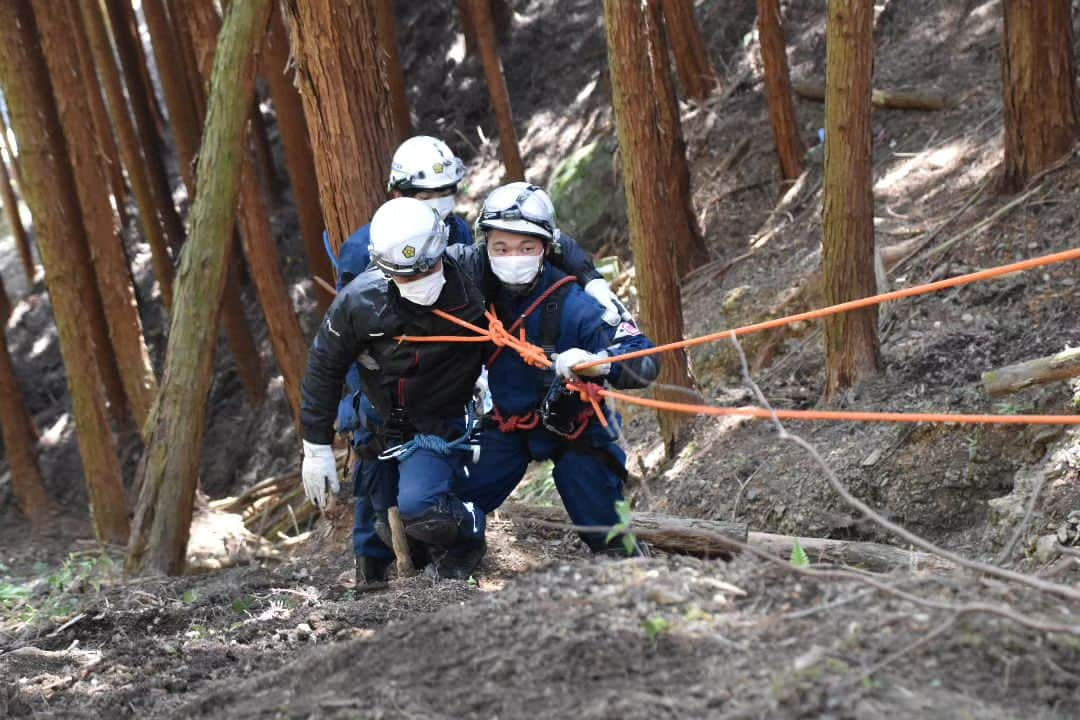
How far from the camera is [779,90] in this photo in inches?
456

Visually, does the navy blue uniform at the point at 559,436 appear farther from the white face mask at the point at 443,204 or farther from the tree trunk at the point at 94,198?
the tree trunk at the point at 94,198

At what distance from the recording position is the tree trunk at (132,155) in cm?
1454

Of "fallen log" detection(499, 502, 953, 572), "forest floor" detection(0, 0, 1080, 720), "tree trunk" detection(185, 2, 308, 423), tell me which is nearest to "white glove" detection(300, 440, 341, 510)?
"forest floor" detection(0, 0, 1080, 720)

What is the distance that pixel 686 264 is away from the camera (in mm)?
12047

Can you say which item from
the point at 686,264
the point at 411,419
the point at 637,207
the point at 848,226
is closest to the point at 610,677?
the point at 411,419

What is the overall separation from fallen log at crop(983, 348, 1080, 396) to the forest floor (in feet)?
0.97

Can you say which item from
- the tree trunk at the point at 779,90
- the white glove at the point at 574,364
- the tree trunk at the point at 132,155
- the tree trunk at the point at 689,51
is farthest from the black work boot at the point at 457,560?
the tree trunk at the point at 132,155

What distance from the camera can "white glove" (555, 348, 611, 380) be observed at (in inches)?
197

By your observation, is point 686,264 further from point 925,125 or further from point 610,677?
point 610,677

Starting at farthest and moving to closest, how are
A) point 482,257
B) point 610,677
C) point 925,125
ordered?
→ 1. point 925,125
2. point 482,257
3. point 610,677

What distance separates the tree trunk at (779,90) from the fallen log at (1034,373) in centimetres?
598

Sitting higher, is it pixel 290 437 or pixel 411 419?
pixel 411 419

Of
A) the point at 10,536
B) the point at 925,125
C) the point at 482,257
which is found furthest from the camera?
the point at 10,536

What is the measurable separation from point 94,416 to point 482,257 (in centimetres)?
576
